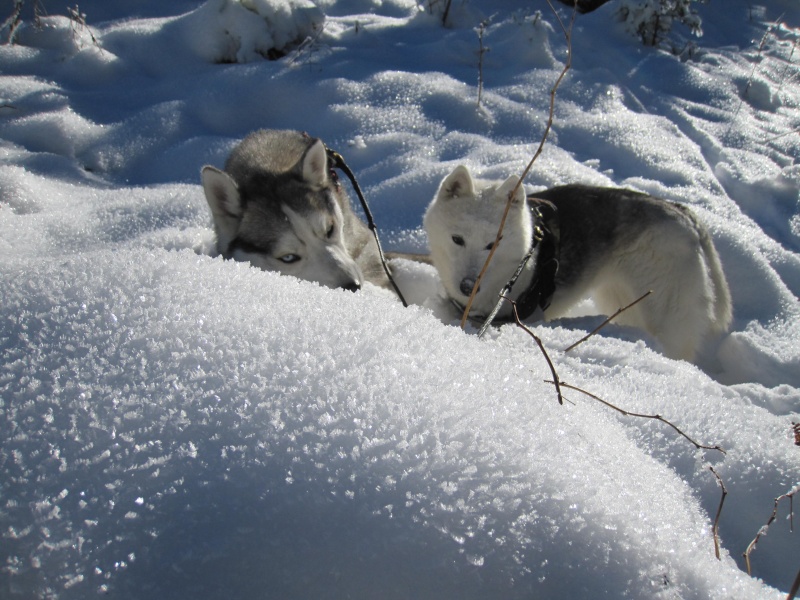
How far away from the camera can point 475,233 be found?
3.40 meters

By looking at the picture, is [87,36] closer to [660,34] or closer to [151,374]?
[151,374]

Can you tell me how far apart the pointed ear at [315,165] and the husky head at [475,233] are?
815 millimetres

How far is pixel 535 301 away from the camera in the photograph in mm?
3520

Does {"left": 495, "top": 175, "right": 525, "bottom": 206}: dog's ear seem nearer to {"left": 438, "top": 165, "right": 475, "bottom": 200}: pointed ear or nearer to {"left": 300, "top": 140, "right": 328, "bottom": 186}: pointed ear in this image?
{"left": 438, "top": 165, "right": 475, "bottom": 200}: pointed ear

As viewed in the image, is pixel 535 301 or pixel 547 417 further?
pixel 535 301

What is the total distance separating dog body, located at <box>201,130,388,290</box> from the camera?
9.68 feet

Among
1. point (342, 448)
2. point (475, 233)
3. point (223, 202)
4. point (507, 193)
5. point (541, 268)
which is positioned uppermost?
point (342, 448)

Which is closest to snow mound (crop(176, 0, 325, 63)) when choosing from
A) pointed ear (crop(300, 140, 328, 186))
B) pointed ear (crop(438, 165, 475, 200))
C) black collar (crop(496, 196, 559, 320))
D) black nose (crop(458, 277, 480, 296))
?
pointed ear (crop(300, 140, 328, 186))

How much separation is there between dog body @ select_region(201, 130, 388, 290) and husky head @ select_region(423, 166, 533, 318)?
27.3 inches

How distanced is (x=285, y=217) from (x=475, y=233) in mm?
1205

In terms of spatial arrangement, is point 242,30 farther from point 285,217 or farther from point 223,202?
point 285,217

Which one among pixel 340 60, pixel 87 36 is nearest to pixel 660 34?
pixel 340 60

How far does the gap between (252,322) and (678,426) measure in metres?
1.38

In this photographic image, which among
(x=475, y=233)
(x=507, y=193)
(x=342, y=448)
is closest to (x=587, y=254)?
(x=507, y=193)
